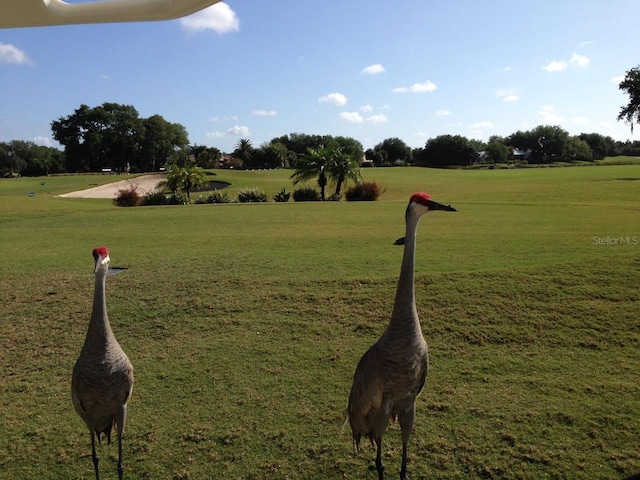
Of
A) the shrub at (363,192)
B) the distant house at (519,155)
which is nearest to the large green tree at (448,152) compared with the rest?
the distant house at (519,155)

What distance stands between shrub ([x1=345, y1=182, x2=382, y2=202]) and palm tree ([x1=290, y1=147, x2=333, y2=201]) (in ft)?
5.33

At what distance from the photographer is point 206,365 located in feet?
16.0

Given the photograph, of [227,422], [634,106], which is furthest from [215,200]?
[634,106]

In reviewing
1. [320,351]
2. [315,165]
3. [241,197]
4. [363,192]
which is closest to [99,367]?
[320,351]

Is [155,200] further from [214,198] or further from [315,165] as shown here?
[315,165]

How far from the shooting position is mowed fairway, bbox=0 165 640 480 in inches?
137

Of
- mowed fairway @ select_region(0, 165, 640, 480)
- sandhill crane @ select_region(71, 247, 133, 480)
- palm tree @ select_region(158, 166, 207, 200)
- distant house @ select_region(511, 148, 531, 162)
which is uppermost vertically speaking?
distant house @ select_region(511, 148, 531, 162)

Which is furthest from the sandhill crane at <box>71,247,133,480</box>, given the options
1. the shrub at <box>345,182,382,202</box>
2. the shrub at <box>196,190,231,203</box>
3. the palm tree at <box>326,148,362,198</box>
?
the palm tree at <box>326,148,362,198</box>

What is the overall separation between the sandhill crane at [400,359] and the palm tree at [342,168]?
22915mm

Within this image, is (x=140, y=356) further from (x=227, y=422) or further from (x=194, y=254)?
(x=194, y=254)

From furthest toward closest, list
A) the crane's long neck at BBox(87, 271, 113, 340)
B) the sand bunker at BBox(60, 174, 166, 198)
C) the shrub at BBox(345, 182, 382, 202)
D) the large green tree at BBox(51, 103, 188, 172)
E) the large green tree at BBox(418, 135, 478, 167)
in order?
the large green tree at BBox(51, 103, 188, 172) → the large green tree at BBox(418, 135, 478, 167) → the sand bunker at BBox(60, 174, 166, 198) → the shrub at BBox(345, 182, 382, 202) → the crane's long neck at BBox(87, 271, 113, 340)

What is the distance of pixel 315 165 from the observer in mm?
25641

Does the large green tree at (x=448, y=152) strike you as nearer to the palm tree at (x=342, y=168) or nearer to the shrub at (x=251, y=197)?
the palm tree at (x=342, y=168)

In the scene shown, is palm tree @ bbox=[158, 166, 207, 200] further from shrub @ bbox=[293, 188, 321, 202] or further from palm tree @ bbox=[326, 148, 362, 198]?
palm tree @ bbox=[326, 148, 362, 198]
